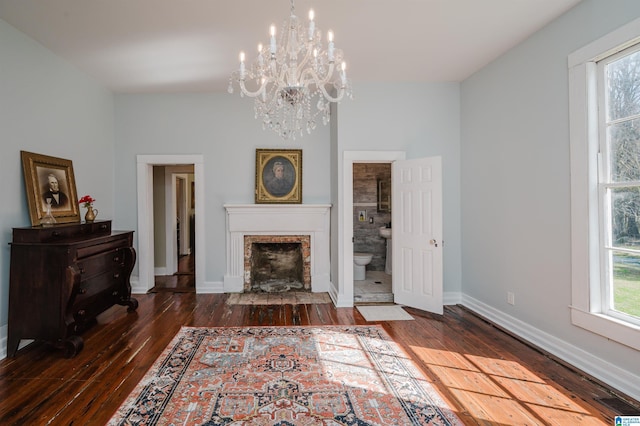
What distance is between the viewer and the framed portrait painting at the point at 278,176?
499cm

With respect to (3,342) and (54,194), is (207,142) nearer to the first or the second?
(54,194)

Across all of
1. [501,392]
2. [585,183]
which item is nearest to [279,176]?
[585,183]

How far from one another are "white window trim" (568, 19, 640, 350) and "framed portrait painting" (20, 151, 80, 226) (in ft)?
16.4

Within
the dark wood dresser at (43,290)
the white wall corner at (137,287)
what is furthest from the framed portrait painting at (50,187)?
the white wall corner at (137,287)

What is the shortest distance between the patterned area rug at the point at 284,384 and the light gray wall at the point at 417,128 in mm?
1997

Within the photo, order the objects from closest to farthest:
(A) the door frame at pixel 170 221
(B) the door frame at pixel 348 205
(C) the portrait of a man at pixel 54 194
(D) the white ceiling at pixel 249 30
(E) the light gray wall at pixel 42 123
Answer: (D) the white ceiling at pixel 249 30 → (E) the light gray wall at pixel 42 123 → (C) the portrait of a man at pixel 54 194 → (B) the door frame at pixel 348 205 → (A) the door frame at pixel 170 221

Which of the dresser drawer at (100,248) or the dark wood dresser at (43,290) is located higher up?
the dresser drawer at (100,248)

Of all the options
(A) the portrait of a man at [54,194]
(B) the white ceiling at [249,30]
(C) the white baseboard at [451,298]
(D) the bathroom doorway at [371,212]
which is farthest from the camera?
(D) the bathroom doorway at [371,212]

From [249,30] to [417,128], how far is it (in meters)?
2.50

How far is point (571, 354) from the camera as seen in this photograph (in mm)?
2822

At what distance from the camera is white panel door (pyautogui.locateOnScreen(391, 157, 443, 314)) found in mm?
4094

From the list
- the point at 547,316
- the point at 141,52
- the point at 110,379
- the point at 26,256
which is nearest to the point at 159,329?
the point at 110,379

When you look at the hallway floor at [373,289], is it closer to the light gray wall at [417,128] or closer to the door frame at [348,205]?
the door frame at [348,205]

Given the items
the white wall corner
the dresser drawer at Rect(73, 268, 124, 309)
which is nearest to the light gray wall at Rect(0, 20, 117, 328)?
the dresser drawer at Rect(73, 268, 124, 309)
